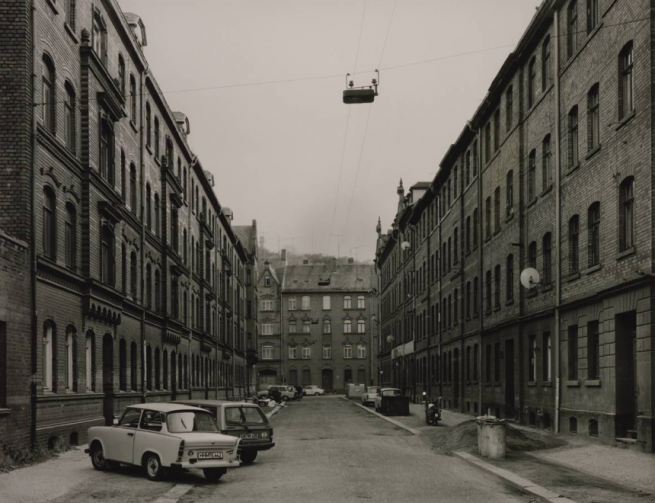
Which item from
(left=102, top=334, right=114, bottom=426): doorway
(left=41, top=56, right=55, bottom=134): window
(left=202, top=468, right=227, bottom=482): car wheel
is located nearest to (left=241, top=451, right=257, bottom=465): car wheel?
(left=202, top=468, right=227, bottom=482): car wheel

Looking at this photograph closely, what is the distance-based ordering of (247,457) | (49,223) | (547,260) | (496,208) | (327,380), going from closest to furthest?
(247,457) < (49,223) < (547,260) < (496,208) < (327,380)

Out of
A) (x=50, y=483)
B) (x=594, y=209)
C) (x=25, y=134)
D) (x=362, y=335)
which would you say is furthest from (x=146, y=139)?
(x=362, y=335)

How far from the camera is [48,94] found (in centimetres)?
2270

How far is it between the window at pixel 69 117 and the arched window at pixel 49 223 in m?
1.94

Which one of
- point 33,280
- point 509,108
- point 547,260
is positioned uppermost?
point 509,108

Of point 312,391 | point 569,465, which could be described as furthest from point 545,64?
point 312,391

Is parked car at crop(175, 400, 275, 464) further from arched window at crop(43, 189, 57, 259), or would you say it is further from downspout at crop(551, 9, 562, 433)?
downspout at crop(551, 9, 562, 433)

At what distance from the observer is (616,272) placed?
22.1 metres

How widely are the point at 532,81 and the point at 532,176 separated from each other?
3.35 metres

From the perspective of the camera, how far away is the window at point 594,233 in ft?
78.8

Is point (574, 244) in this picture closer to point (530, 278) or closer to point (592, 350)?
point (530, 278)

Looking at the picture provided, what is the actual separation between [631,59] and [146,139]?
2073cm

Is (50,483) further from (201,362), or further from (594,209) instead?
(201,362)

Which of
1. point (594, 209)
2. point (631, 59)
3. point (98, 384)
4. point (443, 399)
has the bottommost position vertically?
point (443, 399)
